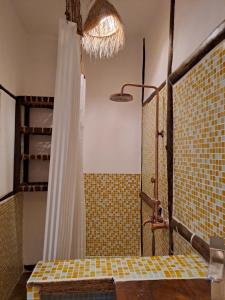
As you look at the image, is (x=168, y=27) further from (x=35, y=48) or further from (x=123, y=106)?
(x=35, y=48)

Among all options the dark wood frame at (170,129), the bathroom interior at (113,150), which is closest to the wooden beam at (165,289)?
the bathroom interior at (113,150)

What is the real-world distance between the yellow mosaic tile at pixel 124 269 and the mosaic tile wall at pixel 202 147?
167mm

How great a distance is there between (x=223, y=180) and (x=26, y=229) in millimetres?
2474

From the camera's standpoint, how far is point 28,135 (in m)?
2.90

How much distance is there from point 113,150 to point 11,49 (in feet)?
4.94

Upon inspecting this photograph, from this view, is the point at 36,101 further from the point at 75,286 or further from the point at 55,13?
the point at 75,286

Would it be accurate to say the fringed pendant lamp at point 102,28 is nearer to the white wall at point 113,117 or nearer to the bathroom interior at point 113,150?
the bathroom interior at point 113,150

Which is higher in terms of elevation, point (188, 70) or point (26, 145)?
point (188, 70)

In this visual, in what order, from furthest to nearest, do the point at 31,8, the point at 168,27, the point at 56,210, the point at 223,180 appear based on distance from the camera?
the point at 31,8
the point at 168,27
the point at 56,210
the point at 223,180

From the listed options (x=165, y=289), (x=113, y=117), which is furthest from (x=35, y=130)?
(x=165, y=289)

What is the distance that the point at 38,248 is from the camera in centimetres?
291

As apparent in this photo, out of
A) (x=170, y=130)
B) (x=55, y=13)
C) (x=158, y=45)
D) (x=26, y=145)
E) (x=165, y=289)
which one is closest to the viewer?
(x=165, y=289)

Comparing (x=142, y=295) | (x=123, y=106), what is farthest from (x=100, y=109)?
(x=142, y=295)

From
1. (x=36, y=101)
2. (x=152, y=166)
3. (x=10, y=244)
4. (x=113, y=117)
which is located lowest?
(x=10, y=244)
